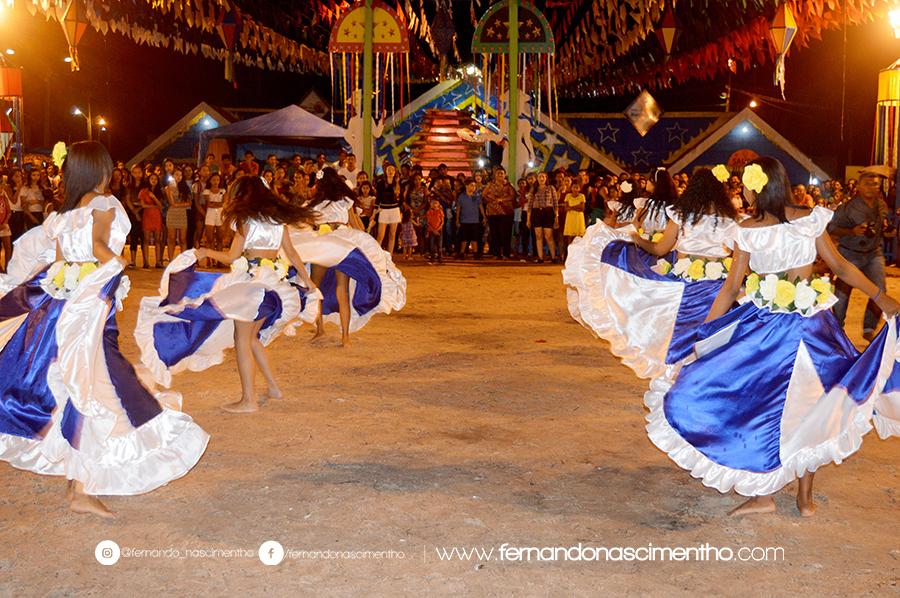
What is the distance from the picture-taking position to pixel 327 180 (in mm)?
10180

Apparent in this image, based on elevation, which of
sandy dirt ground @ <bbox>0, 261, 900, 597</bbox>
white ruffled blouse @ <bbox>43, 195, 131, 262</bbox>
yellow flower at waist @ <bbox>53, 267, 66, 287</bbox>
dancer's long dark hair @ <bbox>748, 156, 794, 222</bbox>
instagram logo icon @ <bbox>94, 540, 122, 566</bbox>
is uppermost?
dancer's long dark hair @ <bbox>748, 156, 794, 222</bbox>

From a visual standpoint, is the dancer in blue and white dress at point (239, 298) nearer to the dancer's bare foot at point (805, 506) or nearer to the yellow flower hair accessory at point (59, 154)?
the yellow flower hair accessory at point (59, 154)

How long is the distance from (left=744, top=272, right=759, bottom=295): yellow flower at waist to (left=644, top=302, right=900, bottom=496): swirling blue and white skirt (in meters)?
0.17

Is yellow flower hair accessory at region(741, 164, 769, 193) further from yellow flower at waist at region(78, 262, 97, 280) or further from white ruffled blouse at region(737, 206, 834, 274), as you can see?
yellow flower at waist at region(78, 262, 97, 280)

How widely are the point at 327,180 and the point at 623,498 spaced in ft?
18.5

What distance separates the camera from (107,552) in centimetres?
458

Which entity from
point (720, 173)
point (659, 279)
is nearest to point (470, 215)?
point (659, 279)

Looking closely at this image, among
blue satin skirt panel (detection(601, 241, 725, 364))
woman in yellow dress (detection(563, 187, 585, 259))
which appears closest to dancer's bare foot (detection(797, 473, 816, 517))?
blue satin skirt panel (detection(601, 241, 725, 364))

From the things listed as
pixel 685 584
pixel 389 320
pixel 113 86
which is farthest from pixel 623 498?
pixel 113 86

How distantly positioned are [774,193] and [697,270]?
2688mm

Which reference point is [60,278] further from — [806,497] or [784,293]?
[806,497]

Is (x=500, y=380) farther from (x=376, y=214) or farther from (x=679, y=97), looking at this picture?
(x=679, y=97)

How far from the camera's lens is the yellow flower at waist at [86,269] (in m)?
5.02

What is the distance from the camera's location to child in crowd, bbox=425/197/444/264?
1939cm
